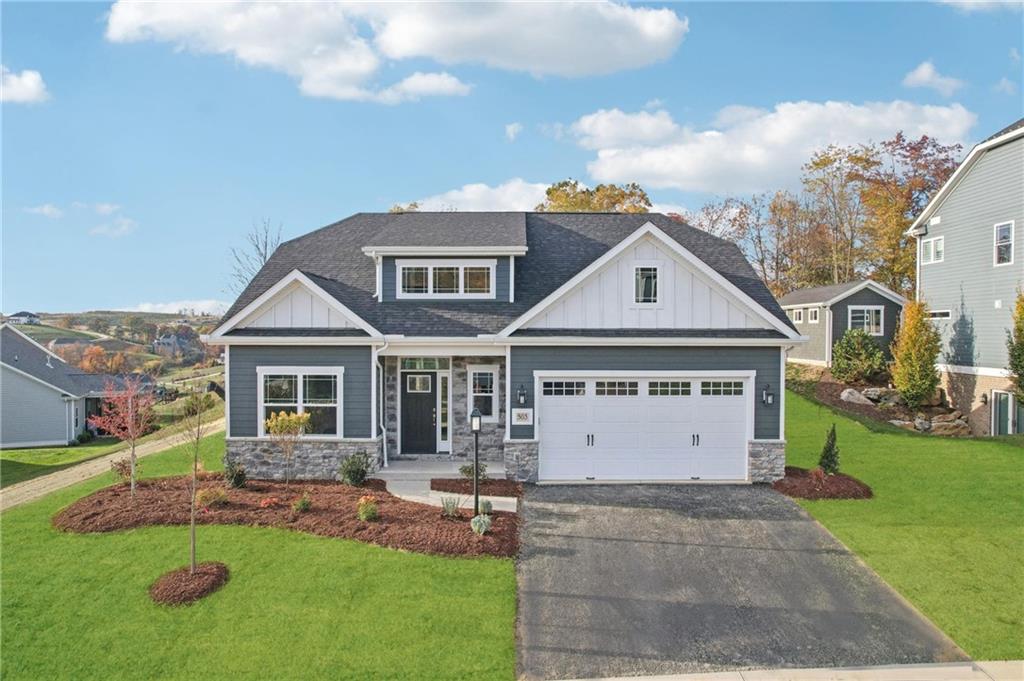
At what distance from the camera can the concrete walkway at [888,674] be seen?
6527 millimetres

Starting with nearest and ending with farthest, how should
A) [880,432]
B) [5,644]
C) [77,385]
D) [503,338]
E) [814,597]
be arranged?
[5,644], [814,597], [503,338], [880,432], [77,385]

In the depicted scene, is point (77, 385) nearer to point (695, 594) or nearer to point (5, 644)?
point (5, 644)

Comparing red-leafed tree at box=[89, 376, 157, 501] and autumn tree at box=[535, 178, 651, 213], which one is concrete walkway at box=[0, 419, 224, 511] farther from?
autumn tree at box=[535, 178, 651, 213]

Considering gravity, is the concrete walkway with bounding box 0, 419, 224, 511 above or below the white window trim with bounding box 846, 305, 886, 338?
below

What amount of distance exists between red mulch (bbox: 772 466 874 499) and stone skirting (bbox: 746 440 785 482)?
23 cm

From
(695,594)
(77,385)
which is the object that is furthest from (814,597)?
(77,385)

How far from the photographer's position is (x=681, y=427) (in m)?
13.2

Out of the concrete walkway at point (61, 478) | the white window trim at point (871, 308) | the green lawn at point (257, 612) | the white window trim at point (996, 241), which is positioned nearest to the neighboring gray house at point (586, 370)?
the green lawn at point (257, 612)

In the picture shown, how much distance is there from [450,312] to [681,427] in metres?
6.03

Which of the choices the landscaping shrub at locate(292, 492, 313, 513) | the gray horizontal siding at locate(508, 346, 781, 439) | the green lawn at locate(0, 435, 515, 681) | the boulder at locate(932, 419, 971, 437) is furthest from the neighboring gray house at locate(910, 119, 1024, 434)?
the landscaping shrub at locate(292, 492, 313, 513)

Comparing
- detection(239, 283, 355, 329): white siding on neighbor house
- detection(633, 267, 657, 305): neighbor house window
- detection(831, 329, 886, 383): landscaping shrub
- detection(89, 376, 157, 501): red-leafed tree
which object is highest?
detection(633, 267, 657, 305): neighbor house window

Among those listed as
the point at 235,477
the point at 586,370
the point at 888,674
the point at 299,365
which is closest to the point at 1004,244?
the point at 586,370

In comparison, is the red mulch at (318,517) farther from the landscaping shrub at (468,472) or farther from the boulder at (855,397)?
the boulder at (855,397)

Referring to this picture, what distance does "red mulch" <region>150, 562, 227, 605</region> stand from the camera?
7977mm
